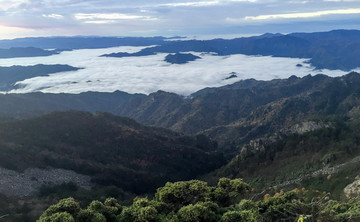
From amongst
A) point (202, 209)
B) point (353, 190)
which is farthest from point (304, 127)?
point (202, 209)

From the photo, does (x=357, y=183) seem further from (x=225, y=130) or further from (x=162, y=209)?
(x=225, y=130)

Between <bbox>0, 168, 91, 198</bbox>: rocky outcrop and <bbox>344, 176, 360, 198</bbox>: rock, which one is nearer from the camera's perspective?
<bbox>344, 176, 360, 198</bbox>: rock

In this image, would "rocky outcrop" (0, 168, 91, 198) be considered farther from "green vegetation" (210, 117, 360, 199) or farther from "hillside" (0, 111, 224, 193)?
"green vegetation" (210, 117, 360, 199)

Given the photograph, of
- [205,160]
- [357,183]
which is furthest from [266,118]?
[357,183]

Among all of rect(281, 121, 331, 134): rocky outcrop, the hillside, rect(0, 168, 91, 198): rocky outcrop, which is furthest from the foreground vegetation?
rect(281, 121, 331, 134): rocky outcrop

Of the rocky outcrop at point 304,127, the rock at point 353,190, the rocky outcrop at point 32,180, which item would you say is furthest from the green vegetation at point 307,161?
the rocky outcrop at point 32,180
